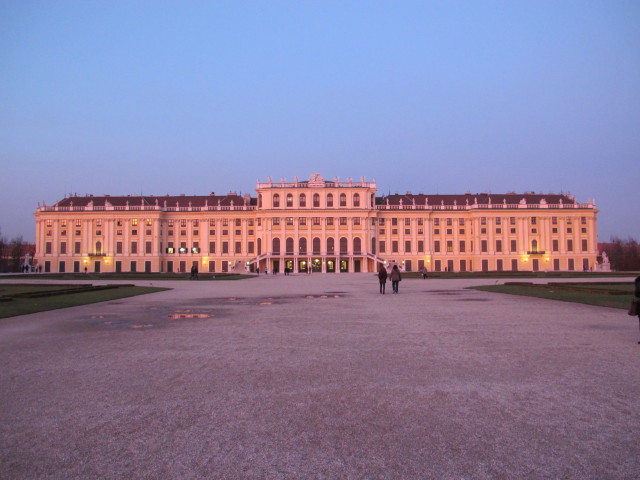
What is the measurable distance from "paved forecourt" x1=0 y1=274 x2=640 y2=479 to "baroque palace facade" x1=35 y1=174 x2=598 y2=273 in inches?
→ 3088

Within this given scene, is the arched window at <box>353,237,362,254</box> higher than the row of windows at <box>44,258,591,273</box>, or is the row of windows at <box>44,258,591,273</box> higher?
the arched window at <box>353,237,362,254</box>

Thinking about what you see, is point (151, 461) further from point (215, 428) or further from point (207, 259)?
point (207, 259)

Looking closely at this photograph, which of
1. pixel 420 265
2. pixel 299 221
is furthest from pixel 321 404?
pixel 420 265

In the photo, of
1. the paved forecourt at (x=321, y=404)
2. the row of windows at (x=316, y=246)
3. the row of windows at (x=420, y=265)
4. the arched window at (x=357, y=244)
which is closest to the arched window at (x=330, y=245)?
the row of windows at (x=316, y=246)

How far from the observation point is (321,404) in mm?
6328

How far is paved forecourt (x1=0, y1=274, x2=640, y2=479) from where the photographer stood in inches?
182

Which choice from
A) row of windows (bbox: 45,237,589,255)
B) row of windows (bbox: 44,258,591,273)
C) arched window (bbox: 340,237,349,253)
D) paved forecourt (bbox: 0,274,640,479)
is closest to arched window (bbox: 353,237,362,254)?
row of windows (bbox: 45,237,589,255)

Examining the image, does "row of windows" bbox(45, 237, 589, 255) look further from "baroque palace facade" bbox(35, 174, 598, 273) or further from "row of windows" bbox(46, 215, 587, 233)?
"row of windows" bbox(46, 215, 587, 233)

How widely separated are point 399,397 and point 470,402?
87 cm

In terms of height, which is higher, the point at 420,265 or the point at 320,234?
the point at 320,234

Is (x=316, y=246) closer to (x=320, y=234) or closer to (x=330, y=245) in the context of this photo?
(x=320, y=234)

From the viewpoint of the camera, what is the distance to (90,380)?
7.65 meters

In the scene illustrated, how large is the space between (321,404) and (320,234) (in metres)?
86.3

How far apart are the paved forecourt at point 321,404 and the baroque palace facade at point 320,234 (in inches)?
3088
